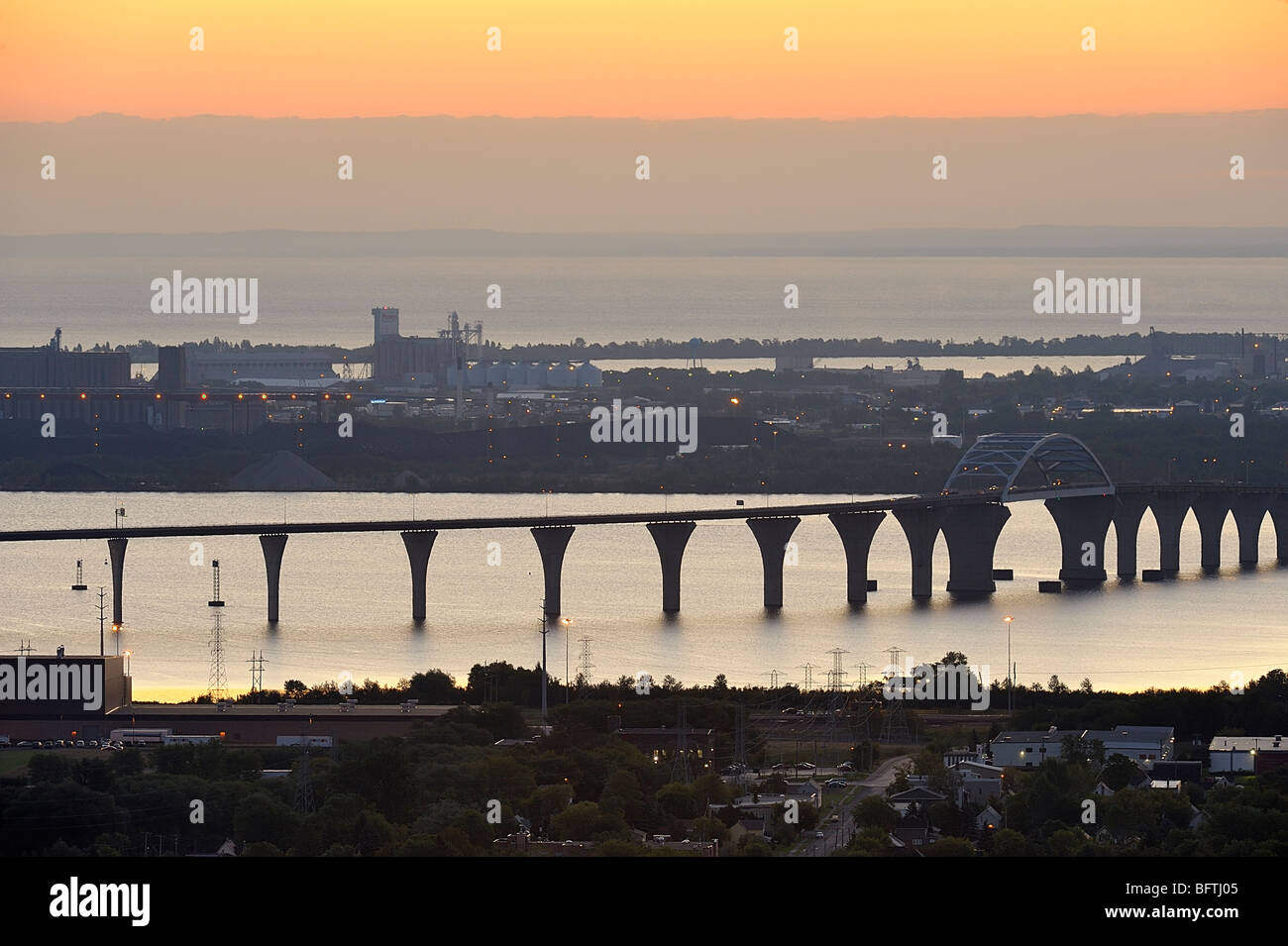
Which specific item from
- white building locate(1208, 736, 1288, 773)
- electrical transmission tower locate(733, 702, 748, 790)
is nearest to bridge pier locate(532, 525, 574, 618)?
electrical transmission tower locate(733, 702, 748, 790)

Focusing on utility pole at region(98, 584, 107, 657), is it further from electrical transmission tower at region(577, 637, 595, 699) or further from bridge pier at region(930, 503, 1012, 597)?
bridge pier at region(930, 503, 1012, 597)

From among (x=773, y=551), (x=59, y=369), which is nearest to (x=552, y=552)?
(x=773, y=551)

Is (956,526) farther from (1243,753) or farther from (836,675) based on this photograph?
(1243,753)

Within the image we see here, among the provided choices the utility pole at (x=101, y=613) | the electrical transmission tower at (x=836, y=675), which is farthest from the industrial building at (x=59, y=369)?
the electrical transmission tower at (x=836, y=675)

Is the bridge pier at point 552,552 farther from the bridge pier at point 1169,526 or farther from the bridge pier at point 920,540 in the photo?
the bridge pier at point 1169,526
